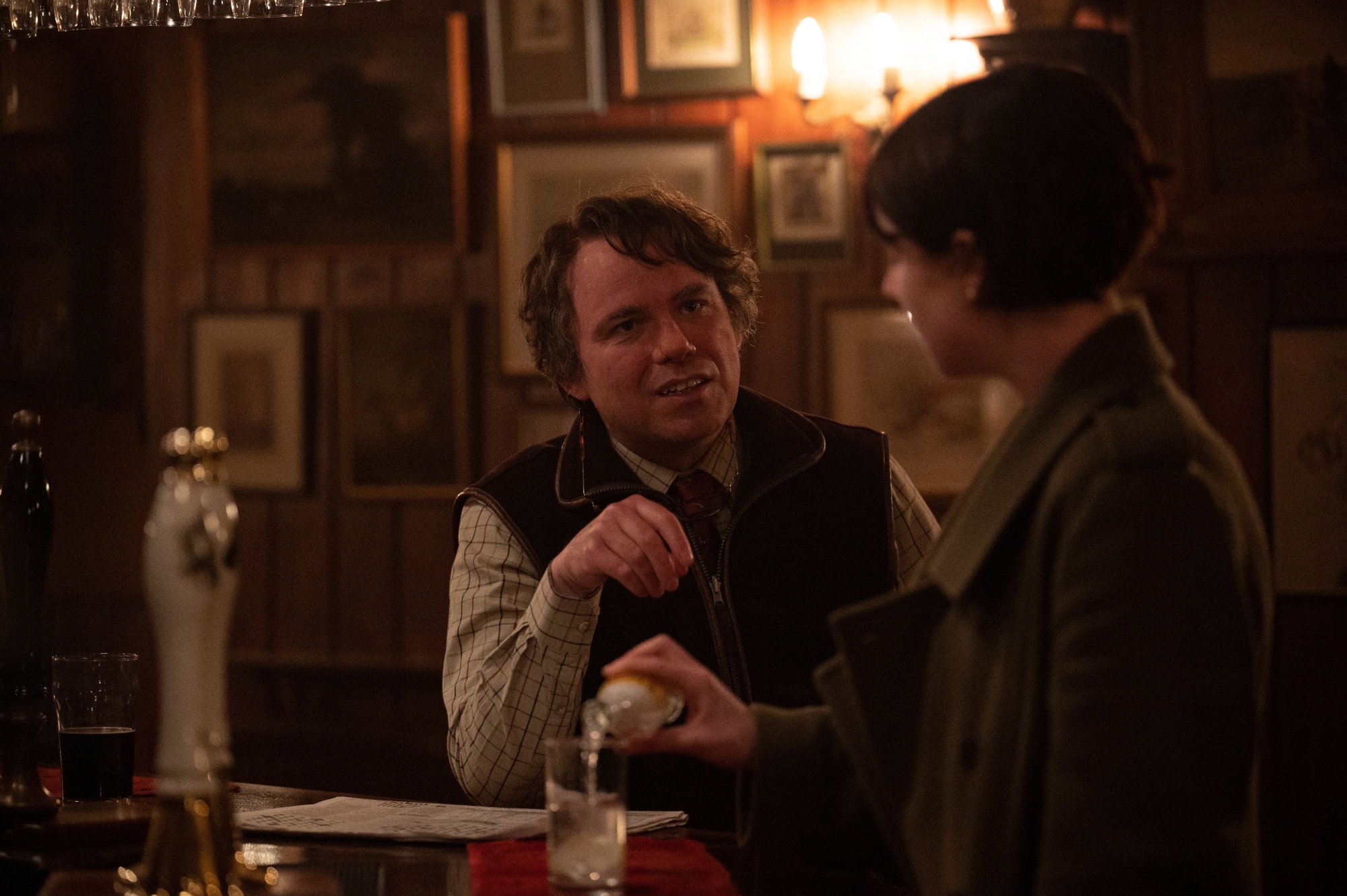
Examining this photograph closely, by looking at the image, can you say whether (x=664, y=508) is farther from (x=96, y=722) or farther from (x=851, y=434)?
(x=96, y=722)

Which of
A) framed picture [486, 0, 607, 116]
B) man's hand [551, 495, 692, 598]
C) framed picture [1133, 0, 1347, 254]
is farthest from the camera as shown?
framed picture [486, 0, 607, 116]

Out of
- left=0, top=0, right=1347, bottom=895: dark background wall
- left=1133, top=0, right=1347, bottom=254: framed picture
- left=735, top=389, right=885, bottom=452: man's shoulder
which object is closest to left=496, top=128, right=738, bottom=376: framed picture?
left=0, top=0, right=1347, bottom=895: dark background wall

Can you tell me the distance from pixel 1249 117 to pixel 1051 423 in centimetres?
268

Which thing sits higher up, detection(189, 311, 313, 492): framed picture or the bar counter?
detection(189, 311, 313, 492): framed picture

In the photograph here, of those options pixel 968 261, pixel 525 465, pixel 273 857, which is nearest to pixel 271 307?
pixel 525 465

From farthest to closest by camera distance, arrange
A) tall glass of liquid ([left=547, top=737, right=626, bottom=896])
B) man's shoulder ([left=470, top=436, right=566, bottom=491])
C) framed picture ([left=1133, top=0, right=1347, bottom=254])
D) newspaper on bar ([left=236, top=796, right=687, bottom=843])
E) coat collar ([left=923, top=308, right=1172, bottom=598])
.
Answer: framed picture ([left=1133, top=0, right=1347, bottom=254]) → man's shoulder ([left=470, top=436, right=566, bottom=491]) → newspaper on bar ([left=236, top=796, right=687, bottom=843]) → tall glass of liquid ([left=547, top=737, right=626, bottom=896]) → coat collar ([left=923, top=308, right=1172, bottom=598])

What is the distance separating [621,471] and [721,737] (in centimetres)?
88

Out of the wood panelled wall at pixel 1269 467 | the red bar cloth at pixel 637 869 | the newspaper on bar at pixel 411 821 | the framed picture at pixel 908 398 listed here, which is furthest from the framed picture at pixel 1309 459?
the red bar cloth at pixel 637 869

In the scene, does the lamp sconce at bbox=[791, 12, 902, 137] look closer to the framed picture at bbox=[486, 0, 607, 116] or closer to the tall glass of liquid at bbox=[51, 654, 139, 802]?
the framed picture at bbox=[486, 0, 607, 116]

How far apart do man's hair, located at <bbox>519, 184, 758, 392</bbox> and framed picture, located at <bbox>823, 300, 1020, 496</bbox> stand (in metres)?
1.41

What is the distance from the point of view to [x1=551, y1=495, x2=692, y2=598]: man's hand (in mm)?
1846

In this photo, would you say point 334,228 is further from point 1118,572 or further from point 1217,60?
point 1118,572

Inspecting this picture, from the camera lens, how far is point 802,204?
3.94 m

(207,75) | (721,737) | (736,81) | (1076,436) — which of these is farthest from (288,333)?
(1076,436)
